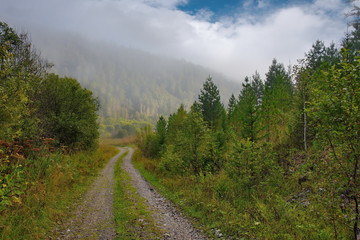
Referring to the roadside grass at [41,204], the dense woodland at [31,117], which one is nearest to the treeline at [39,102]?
the dense woodland at [31,117]

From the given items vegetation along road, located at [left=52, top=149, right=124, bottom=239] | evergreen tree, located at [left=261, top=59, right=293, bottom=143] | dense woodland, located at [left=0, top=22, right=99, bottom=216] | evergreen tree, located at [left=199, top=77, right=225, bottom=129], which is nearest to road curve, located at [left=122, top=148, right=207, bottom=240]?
vegetation along road, located at [left=52, top=149, right=124, bottom=239]

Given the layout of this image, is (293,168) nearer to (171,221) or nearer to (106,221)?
(171,221)

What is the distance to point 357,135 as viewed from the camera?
4496 millimetres

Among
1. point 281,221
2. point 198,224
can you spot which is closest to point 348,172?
point 281,221

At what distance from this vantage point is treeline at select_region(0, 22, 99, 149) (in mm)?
8203

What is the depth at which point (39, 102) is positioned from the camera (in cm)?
1717

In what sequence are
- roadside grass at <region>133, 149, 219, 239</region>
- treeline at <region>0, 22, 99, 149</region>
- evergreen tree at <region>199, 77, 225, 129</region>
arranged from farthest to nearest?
1. evergreen tree at <region>199, 77, 225, 129</region>
2. treeline at <region>0, 22, 99, 149</region>
3. roadside grass at <region>133, 149, 219, 239</region>

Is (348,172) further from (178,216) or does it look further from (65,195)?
(65,195)

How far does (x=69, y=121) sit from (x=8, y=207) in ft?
56.5

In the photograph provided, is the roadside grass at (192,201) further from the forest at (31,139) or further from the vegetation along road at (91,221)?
the forest at (31,139)

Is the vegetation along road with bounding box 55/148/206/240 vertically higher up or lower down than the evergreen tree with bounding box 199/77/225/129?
lower down

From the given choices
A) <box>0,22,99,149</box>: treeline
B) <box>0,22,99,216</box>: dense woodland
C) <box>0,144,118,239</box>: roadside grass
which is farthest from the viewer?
<box>0,22,99,149</box>: treeline

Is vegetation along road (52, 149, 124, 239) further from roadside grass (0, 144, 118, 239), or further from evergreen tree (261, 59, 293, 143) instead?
evergreen tree (261, 59, 293, 143)

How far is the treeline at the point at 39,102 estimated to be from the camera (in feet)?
26.9
